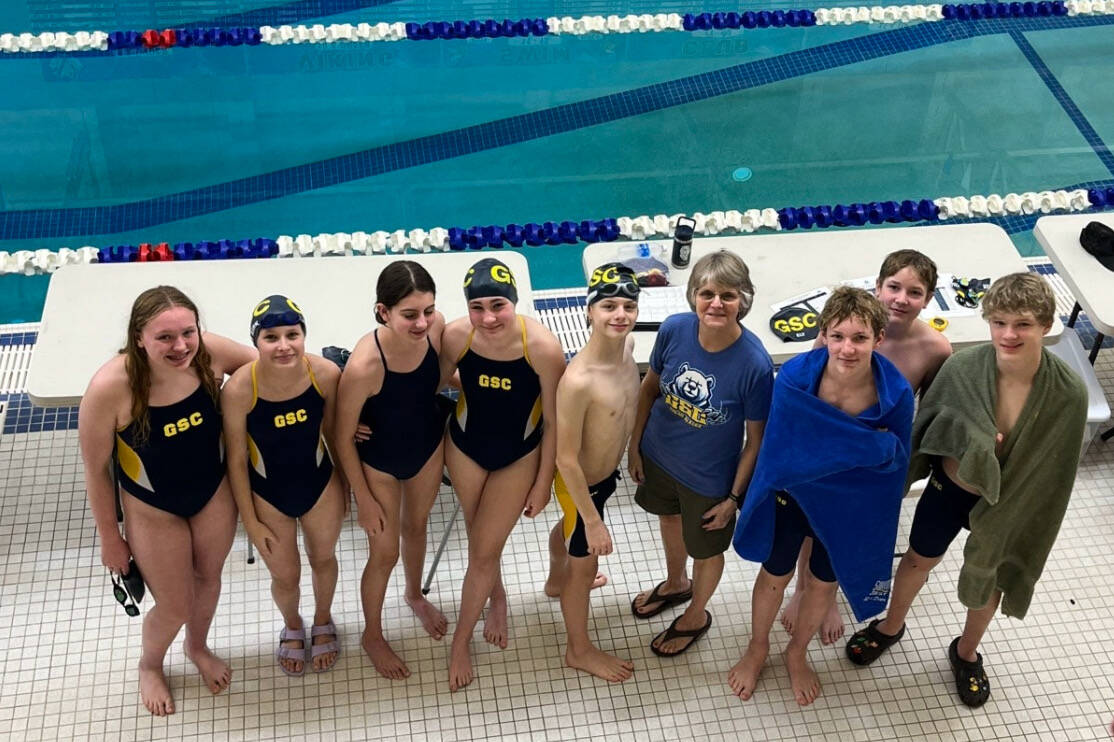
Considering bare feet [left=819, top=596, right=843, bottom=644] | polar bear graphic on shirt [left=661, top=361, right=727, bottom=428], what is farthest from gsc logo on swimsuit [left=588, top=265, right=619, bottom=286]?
bare feet [left=819, top=596, right=843, bottom=644]

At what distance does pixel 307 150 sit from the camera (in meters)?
6.79

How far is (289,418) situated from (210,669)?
38.8 inches

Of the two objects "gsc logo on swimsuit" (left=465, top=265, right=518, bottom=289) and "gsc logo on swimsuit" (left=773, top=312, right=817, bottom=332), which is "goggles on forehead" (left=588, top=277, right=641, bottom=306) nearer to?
"gsc logo on swimsuit" (left=465, top=265, right=518, bottom=289)

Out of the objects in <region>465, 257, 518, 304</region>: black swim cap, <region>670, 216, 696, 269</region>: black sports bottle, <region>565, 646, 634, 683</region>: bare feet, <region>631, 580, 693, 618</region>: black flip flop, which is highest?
<region>465, 257, 518, 304</region>: black swim cap

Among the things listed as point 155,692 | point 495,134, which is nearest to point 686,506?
point 155,692

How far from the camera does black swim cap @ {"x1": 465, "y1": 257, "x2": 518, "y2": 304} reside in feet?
8.93

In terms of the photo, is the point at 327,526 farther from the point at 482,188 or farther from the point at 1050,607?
the point at 482,188

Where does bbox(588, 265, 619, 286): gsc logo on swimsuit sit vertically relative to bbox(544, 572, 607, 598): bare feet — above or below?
above

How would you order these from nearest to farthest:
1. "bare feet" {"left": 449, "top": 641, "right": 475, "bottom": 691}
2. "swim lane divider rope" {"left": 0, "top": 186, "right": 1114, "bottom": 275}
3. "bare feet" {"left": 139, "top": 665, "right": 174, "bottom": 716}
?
"bare feet" {"left": 139, "top": 665, "right": 174, "bottom": 716}
"bare feet" {"left": 449, "top": 641, "right": 475, "bottom": 691}
"swim lane divider rope" {"left": 0, "top": 186, "right": 1114, "bottom": 275}

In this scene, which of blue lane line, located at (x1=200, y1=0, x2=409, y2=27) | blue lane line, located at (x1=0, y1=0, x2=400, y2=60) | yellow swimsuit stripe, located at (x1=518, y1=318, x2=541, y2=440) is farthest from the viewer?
blue lane line, located at (x1=200, y1=0, x2=409, y2=27)

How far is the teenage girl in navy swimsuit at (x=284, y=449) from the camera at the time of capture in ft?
8.94

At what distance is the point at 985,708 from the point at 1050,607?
0.52 meters

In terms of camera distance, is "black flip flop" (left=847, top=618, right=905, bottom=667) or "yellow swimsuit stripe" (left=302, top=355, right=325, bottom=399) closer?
"yellow swimsuit stripe" (left=302, top=355, right=325, bottom=399)

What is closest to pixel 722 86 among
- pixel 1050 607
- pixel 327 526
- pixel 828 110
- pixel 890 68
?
pixel 828 110
